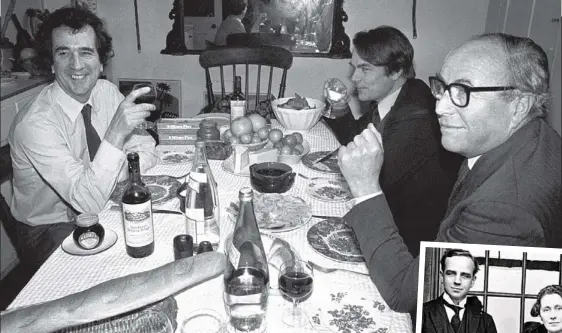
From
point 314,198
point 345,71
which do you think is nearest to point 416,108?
point 314,198

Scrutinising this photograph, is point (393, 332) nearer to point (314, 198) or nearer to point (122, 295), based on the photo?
point (122, 295)

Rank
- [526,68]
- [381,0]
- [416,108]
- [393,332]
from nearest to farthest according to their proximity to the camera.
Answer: [393,332]
[526,68]
[416,108]
[381,0]

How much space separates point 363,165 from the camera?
1.09 m

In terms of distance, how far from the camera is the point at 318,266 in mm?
1057

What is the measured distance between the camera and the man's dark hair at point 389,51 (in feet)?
6.33

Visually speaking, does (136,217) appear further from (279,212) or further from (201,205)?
(279,212)

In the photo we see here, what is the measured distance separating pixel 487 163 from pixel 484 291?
0.33 metres

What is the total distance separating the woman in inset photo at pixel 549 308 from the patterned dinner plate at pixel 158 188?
1004 millimetres

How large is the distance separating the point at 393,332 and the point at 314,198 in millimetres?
627

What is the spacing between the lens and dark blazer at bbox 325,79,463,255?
1622 mm

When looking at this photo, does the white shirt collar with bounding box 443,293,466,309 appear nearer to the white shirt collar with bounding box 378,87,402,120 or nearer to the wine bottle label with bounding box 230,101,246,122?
the white shirt collar with bounding box 378,87,402,120

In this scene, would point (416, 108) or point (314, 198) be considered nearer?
point (314, 198)

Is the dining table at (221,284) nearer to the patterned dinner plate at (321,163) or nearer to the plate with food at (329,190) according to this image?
the plate with food at (329,190)

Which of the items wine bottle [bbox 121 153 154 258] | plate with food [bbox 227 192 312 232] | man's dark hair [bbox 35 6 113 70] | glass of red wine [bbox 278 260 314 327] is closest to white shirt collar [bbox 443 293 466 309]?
glass of red wine [bbox 278 260 314 327]
